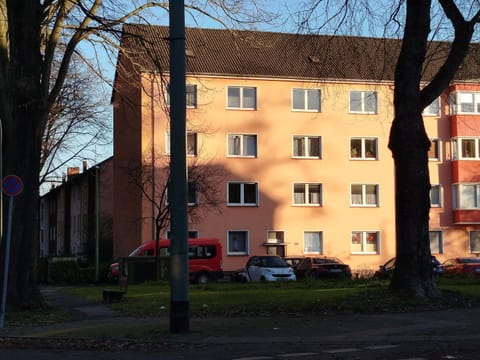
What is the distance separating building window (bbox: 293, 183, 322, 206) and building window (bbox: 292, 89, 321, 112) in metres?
5.29

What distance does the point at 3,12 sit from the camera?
18531mm

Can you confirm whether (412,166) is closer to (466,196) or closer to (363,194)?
(363,194)

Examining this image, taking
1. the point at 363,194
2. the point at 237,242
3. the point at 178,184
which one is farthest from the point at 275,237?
→ the point at 178,184

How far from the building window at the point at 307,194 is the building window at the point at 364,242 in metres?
3.53

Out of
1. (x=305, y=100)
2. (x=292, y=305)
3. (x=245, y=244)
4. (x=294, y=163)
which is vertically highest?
(x=305, y=100)

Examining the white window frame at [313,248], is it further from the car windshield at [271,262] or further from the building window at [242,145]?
the car windshield at [271,262]

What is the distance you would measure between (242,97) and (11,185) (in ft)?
109

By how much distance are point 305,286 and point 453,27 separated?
9.70m

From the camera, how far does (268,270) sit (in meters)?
31.7

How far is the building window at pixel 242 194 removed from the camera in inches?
1823

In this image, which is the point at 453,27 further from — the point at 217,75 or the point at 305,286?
the point at 217,75

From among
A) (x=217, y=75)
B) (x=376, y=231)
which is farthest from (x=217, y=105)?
(x=376, y=231)

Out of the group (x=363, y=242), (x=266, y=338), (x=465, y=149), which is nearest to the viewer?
(x=266, y=338)

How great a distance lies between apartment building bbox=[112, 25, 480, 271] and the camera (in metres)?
45.3
